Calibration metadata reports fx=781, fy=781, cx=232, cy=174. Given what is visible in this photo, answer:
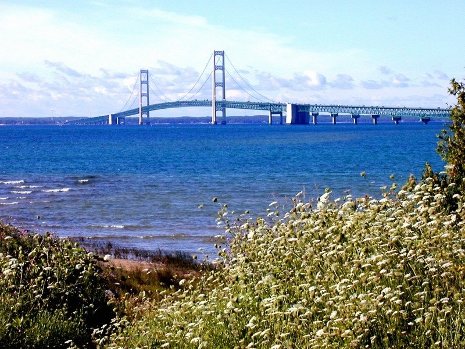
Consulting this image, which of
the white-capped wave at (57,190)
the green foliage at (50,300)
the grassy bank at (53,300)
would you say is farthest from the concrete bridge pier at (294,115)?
the green foliage at (50,300)

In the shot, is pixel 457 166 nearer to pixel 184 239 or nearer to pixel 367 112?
pixel 184 239

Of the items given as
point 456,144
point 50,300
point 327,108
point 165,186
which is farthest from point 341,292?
point 327,108

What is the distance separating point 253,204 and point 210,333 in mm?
24078

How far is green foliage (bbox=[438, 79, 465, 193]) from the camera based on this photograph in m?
11.4

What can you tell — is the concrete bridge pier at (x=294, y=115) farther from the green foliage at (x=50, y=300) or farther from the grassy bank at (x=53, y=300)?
the green foliage at (x=50, y=300)

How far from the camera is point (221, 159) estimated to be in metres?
65.2

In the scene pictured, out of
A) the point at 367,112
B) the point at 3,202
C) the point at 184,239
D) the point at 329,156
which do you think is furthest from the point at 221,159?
the point at 367,112

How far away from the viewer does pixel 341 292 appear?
6.29 meters

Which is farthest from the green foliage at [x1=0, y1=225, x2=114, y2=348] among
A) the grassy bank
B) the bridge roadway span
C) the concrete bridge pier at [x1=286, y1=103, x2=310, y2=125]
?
A: the concrete bridge pier at [x1=286, y1=103, x2=310, y2=125]

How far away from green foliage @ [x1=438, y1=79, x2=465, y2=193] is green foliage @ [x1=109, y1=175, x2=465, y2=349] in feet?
10.1

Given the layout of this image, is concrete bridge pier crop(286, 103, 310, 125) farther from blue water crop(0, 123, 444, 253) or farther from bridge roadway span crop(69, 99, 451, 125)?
blue water crop(0, 123, 444, 253)

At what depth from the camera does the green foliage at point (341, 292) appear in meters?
5.88

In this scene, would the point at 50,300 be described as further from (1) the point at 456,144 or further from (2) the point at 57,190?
(2) the point at 57,190

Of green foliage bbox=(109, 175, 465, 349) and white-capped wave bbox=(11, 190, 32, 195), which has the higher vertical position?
green foliage bbox=(109, 175, 465, 349)
